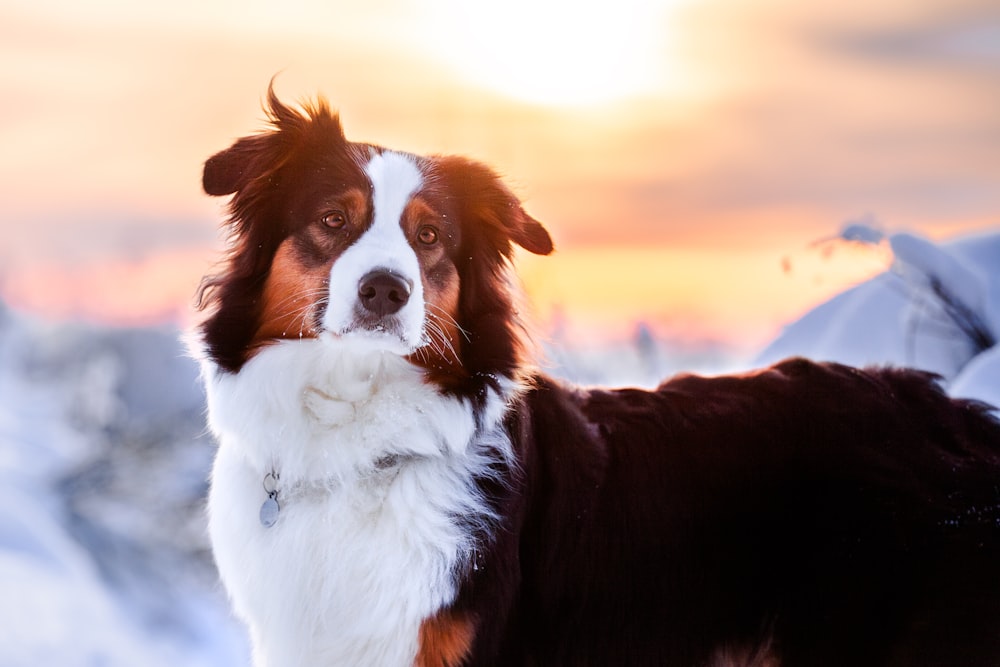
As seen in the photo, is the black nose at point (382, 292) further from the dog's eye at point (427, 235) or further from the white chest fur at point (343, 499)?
the dog's eye at point (427, 235)

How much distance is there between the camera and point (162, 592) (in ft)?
22.0

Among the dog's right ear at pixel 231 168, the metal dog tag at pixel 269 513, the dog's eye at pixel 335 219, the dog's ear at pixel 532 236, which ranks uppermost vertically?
the dog's right ear at pixel 231 168

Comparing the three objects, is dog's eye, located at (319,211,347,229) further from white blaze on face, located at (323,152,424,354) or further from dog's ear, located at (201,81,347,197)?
dog's ear, located at (201,81,347,197)

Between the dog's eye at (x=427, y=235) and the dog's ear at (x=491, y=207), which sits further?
the dog's ear at (x=491, y=207)

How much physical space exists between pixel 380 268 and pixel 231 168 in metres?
0.83

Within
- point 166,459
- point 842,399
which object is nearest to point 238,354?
point 842,399

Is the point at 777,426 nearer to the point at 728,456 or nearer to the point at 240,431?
the point at 728,456

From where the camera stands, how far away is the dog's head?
10.4 feet

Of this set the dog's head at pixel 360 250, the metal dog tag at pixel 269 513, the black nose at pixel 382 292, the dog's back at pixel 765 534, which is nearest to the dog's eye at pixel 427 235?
the dog's head at pixel 360 250

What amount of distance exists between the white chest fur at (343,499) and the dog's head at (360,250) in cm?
14

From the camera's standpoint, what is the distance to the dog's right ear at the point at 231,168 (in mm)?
3514

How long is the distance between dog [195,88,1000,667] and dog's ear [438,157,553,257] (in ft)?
0.19

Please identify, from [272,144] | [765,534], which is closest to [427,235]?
[272,144]

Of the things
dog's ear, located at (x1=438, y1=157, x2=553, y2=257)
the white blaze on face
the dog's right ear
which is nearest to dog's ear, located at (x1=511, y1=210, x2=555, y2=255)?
dog's ear, located at (x1=438, y1=157, x2=553, y2=257)
